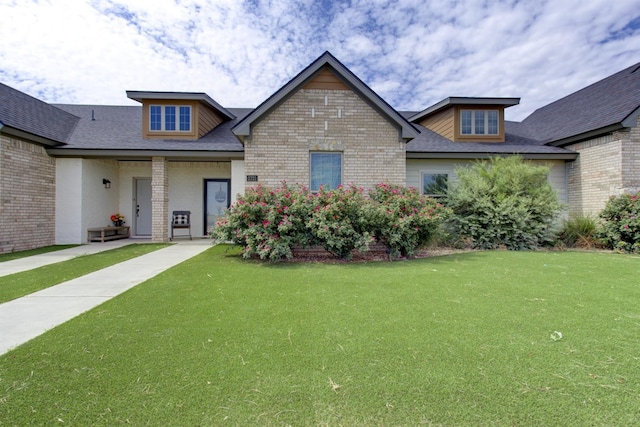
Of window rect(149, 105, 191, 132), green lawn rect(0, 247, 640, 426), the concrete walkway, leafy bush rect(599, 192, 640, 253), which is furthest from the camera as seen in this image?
window rect(149, 105, 191, 132)

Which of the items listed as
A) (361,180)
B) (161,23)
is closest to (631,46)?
(361,180)

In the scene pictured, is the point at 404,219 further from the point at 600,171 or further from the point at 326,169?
the point at 600,171

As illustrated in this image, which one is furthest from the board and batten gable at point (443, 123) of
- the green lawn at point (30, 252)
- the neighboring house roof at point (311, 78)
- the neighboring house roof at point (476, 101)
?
the green lawn at point (30, 252)

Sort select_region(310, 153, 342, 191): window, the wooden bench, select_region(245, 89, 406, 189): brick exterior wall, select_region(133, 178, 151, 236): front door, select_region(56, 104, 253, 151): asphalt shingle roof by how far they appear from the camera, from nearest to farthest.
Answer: select_region(245, 89, 406, 189): brick exterior wall, select_region(310, 153, 342, 191): window, select_region(56, 104, 253, 151): asphalt shingle roof, the wooden bench, select_region(133, 178, 151, 236): front door

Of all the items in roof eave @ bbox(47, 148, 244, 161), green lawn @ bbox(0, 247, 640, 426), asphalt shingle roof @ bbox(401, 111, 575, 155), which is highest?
asphalt shingle roof @ bbox(401, 111, 575, 155)

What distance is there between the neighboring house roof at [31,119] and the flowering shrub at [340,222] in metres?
9.08

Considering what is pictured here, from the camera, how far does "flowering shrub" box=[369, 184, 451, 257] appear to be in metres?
7.73

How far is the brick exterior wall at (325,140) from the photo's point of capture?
9.59m

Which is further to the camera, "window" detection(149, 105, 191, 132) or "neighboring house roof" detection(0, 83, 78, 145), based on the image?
"window" detection(149, 105, 191, 132)

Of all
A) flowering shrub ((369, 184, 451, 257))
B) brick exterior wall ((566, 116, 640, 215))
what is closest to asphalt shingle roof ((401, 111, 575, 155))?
brick exterior wall ((566, 116, 640, 215))

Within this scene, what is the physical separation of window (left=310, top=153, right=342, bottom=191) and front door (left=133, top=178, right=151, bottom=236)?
830cm

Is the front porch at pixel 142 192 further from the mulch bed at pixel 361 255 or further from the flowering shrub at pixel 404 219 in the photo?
the flowering shrub at pixel 404 219

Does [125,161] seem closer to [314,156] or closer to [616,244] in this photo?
[314,156]

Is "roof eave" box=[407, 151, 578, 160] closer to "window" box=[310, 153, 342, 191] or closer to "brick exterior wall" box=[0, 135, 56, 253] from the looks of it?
"window" box=[310, 153, 342, 191]
